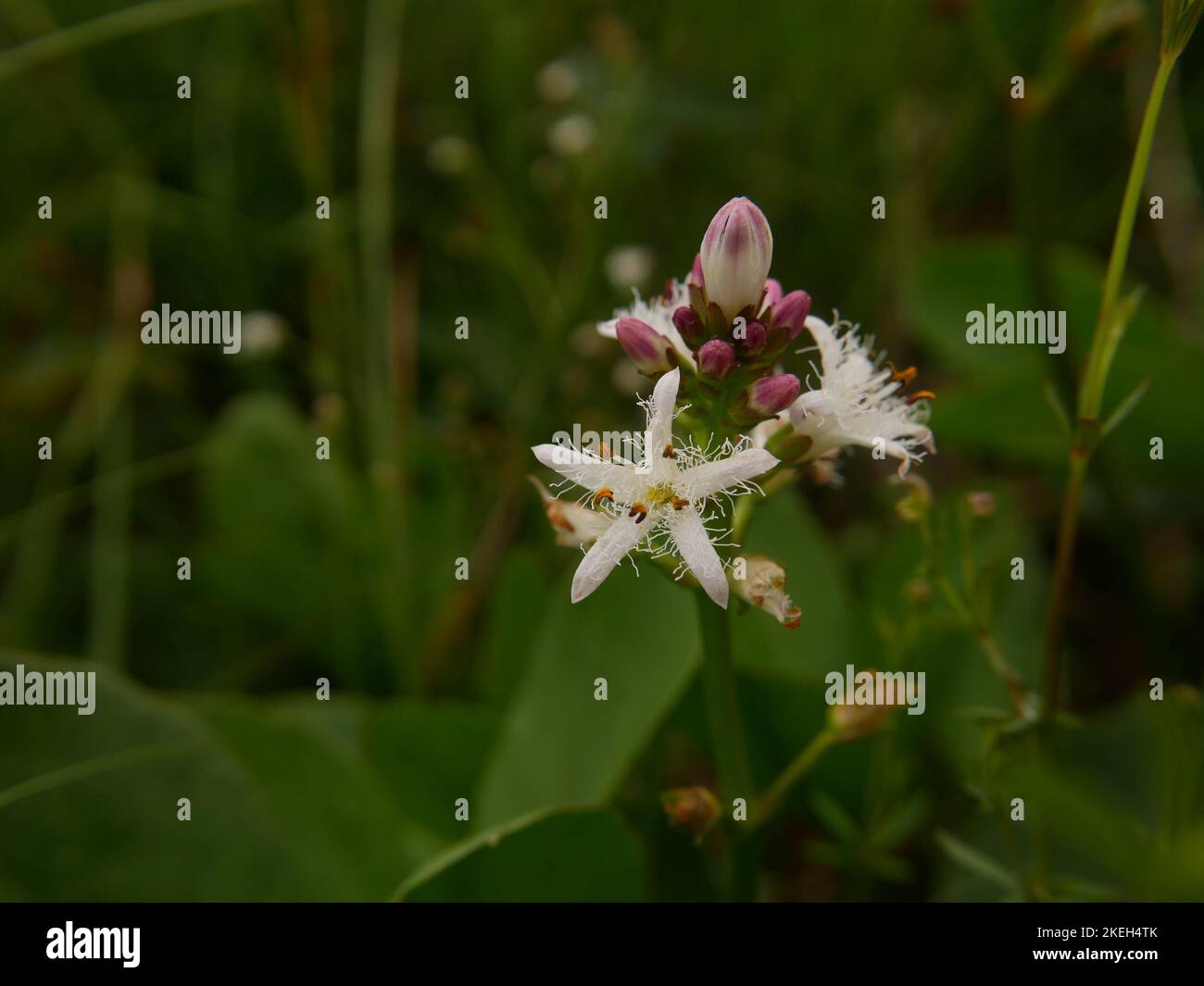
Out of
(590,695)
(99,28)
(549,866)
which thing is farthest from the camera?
(99,28)

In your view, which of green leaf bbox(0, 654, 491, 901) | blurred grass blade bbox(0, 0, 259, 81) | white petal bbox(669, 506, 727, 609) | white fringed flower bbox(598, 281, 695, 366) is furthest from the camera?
blurred grass blade bbox(0, 0, 259, 81)

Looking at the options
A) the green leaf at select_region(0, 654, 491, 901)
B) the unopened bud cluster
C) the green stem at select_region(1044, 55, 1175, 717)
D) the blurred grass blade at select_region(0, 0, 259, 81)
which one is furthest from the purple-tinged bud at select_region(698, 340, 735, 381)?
the blurred grass blade at select_region(0, 0, 259, 81)

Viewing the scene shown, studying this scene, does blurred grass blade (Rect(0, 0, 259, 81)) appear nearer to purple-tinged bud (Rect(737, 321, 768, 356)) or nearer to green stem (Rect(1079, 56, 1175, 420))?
purple-tinged bud (Rect(737, 321, 768, 356))

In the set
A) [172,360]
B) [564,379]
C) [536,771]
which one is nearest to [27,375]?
[172,360]

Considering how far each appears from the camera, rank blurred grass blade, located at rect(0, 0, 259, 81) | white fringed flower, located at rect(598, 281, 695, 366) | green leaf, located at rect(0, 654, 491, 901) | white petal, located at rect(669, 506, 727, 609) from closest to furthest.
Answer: white petal, located at rect(669, 506, 727, 609) → white fringed flower, located at rect(598, 281, 695, 366) → green leaf, located at rect(0, 654, 491, 901) → blurred grass blade, located at rect(0, 0, 259, 81)

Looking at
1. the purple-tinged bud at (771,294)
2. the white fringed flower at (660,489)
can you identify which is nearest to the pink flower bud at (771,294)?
the purple-tinged bud at (771,294)

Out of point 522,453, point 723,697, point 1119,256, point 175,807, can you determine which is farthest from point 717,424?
point 522,453

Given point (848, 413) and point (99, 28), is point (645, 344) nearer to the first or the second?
point (848, 413)
